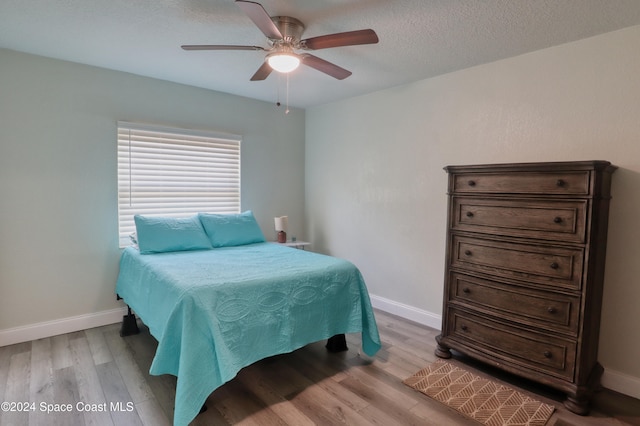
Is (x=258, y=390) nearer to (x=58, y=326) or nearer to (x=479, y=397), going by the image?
(x=479, y=397)

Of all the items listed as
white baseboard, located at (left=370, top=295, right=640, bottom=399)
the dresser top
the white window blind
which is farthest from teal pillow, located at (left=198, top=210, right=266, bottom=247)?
the dresser top

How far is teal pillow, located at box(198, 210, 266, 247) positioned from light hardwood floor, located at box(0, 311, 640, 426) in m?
1.09

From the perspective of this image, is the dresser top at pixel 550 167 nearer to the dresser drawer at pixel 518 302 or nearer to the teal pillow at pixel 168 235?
the dresser drawer at pixel 518 302

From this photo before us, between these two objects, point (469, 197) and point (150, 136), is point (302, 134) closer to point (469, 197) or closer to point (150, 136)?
point (150, 136)

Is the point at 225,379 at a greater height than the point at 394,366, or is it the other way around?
the point at 225,379

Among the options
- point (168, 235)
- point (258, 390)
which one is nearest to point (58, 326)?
point (168, 235)

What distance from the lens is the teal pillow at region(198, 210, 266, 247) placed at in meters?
3.45

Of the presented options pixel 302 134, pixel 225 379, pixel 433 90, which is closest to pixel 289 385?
pixel 225 379

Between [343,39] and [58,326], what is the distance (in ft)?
10.9

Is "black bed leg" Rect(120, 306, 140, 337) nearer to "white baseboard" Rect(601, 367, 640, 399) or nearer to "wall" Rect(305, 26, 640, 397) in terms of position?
"wall" Rect(305, 26, 640, 397)

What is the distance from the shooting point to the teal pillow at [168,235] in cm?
305

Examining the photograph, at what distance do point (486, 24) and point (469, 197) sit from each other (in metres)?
1.14

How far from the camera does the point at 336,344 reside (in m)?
2.79

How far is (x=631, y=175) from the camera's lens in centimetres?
221
